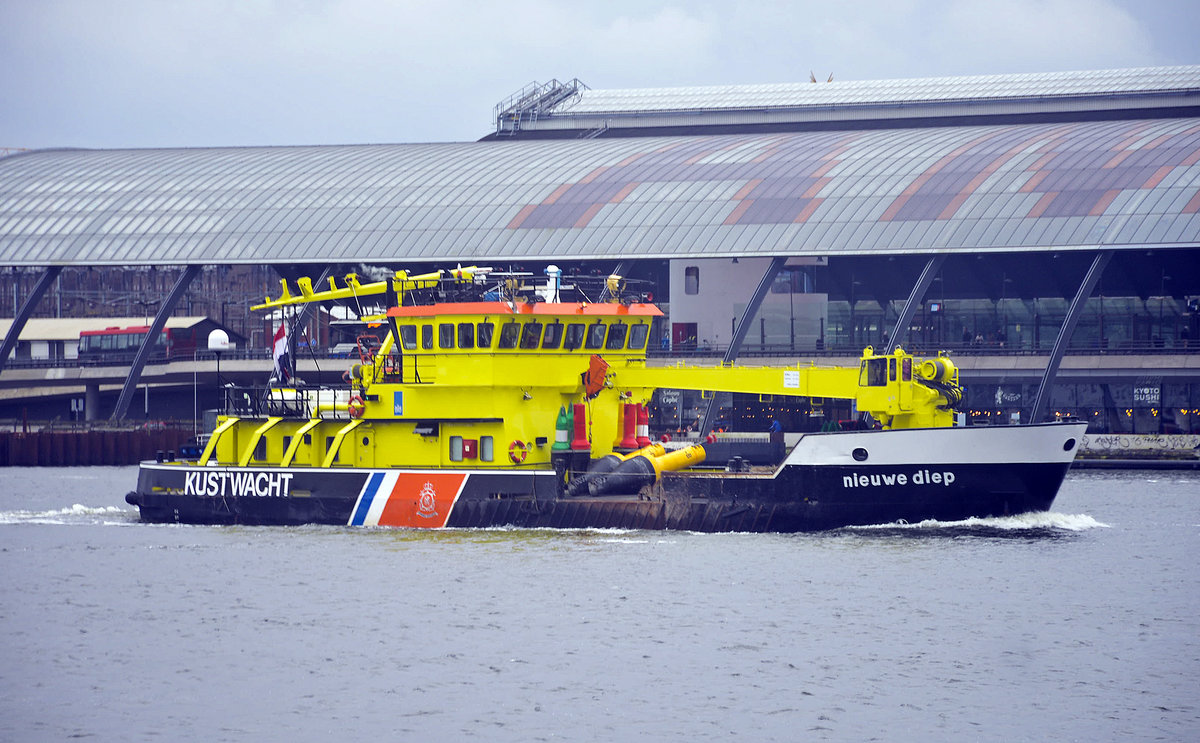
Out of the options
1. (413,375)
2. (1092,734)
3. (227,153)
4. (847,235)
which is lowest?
(1092,734)

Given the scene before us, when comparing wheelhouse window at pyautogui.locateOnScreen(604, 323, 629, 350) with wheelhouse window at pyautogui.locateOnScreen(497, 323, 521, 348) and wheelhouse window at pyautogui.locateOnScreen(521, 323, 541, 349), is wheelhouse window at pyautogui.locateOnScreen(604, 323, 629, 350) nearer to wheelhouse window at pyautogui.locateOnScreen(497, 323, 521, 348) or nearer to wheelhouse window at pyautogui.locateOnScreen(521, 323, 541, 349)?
wheelhouse window at pyautogui.locateOnScreen(521, 323, 541, 349)

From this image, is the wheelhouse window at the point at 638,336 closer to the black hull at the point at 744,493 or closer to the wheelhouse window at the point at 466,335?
the wheelhouse window at the point at 466,335

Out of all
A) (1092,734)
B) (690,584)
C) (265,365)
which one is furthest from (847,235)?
(1092,734)

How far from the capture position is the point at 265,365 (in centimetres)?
8819

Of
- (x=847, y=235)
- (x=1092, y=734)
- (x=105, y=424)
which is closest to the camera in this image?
(x=1092, y=734)

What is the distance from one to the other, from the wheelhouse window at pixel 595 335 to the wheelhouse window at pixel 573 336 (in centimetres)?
24

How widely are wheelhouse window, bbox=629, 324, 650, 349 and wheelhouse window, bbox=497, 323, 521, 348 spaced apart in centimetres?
354

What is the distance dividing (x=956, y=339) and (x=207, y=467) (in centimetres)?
4801

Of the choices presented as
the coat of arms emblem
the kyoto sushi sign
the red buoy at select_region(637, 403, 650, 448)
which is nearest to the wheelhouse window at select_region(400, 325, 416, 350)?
the coat of arms emblem

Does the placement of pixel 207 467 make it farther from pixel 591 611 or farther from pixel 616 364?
pixel 591 611

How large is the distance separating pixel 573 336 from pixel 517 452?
3419 millimetres

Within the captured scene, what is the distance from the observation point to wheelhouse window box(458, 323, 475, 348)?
41812 mm

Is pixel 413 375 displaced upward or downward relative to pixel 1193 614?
upward

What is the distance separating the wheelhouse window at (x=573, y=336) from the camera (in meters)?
42.4
